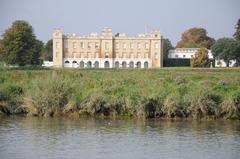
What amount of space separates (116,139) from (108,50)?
255ft

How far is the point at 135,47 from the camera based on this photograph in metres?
98.2

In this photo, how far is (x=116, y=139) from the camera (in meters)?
20.9

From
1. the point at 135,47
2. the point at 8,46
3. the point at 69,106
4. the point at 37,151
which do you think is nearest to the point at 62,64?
the point at 135,47

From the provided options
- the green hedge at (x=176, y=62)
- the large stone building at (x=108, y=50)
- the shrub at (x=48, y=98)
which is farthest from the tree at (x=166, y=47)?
the shrub at (x=48, y=98)

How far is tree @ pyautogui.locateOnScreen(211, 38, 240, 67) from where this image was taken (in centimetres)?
8356

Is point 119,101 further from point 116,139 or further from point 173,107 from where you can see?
point 116,139

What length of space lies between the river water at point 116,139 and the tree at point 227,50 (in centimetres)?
5984

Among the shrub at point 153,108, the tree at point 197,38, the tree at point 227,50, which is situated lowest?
the shrub at point 153,108

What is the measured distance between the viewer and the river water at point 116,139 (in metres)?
18.4

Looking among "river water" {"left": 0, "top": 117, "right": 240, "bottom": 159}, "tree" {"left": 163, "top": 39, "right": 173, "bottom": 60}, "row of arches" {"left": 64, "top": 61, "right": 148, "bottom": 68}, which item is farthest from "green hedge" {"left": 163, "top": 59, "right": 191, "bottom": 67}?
"river water" {"left": 0, "top": 117, "right": 240, "bottom": 159}

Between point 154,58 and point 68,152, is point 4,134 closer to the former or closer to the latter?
point 68,152

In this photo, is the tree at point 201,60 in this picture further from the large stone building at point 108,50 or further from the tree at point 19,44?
the tree at point 19,44

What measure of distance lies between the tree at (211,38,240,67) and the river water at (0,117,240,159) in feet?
→ 196

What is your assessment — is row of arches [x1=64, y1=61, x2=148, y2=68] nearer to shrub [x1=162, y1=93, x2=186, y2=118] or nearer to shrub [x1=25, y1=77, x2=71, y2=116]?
shrub [x1=25, y1=77, x2=71, y2=116]
